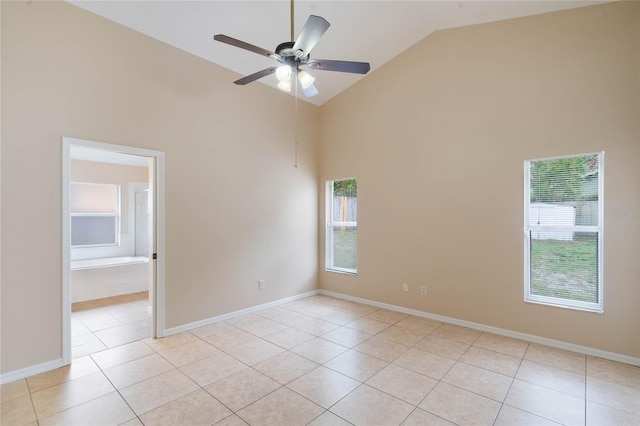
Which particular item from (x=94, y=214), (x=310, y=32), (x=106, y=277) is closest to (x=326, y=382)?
(x=310, y=32)

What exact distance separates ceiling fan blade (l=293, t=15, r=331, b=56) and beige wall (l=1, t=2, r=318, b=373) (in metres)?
2.20

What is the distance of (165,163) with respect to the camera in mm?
3686

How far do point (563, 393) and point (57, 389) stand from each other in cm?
426

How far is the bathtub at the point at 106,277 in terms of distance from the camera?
5078 millimetres

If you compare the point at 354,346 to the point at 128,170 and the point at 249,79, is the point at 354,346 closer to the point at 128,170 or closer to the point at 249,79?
the point at 249,79

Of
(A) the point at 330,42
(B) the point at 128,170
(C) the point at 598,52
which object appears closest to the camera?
(C) the point at 598,52

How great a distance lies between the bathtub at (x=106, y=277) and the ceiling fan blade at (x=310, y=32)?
16.9 feet

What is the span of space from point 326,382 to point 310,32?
2820 mm

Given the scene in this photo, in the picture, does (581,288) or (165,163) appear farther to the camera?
(165,163)

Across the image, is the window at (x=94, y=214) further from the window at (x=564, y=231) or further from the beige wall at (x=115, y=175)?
the window at (x=564, y=231)

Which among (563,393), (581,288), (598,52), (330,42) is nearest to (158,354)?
(563,393)

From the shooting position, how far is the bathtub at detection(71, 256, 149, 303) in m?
5.08

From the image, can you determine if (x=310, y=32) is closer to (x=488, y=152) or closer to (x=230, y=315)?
(x=488, y=152)

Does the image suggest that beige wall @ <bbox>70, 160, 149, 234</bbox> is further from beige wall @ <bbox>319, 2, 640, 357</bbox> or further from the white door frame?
beige wall @ <bbox>319, 2, 640, 357</bbox>
